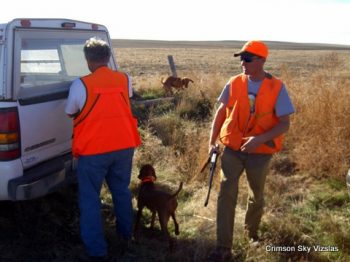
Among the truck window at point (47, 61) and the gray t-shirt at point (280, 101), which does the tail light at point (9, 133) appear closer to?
the truck window at point (47, 61)

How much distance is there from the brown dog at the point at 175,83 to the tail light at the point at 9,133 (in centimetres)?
809

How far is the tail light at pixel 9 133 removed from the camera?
3660 millimetres

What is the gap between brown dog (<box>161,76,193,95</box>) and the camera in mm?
11811

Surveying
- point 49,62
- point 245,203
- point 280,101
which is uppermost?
point 49,62

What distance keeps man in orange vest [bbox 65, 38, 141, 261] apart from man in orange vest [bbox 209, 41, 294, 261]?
851mm

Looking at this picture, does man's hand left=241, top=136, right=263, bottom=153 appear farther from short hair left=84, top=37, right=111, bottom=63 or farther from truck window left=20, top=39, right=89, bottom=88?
truck window left=20, top=39, right=89, bottom=88

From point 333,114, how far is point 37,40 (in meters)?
4.28

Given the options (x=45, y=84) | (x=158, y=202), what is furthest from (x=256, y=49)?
(x=45, y=84)

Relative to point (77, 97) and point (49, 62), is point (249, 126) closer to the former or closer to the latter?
point (77, 97)

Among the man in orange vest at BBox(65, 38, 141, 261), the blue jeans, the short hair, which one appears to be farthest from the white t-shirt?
the blue jeans

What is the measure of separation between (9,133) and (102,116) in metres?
0.79

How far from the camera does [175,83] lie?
11.9 metres

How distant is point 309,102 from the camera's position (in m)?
6.91

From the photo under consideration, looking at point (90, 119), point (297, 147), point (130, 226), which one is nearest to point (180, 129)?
point (297, 147)
